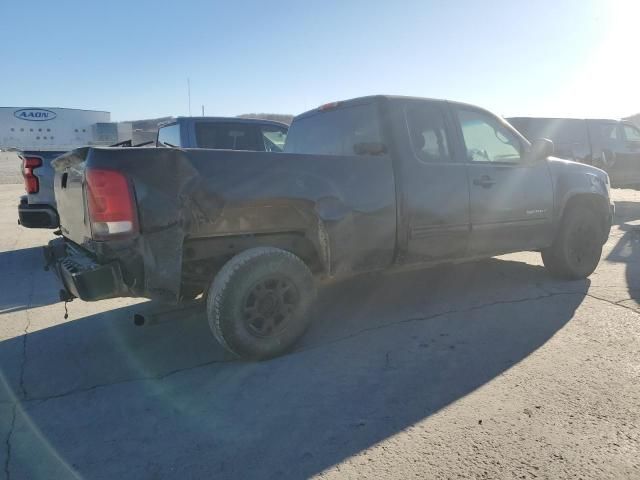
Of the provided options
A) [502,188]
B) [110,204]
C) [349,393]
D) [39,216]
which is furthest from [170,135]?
[349,393]

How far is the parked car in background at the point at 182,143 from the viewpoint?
5.70m

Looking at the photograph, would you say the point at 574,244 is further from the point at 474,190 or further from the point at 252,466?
the point at 252,466

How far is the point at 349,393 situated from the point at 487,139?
2988mm

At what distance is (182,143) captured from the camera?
6.38 metres

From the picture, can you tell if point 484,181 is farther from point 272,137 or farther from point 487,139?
point 272,137

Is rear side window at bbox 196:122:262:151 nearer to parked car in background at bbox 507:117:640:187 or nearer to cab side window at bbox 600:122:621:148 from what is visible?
parked car in background at bbox 507:117:640:187

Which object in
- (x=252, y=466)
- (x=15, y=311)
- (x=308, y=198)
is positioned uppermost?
(x=308, y=198)

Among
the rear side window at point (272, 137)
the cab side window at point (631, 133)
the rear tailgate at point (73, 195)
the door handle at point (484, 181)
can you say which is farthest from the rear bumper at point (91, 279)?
the cab side window at point (631, 133)

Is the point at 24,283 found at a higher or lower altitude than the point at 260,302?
lower

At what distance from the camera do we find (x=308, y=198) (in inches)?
129

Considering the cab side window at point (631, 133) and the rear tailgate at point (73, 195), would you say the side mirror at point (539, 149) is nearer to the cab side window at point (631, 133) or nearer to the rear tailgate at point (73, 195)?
the rear tailgate at point (73, 195)

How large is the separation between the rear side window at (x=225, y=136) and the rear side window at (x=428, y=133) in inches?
131

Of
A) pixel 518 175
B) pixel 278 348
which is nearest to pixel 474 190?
pixel 518 175

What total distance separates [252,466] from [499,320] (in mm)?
2589
